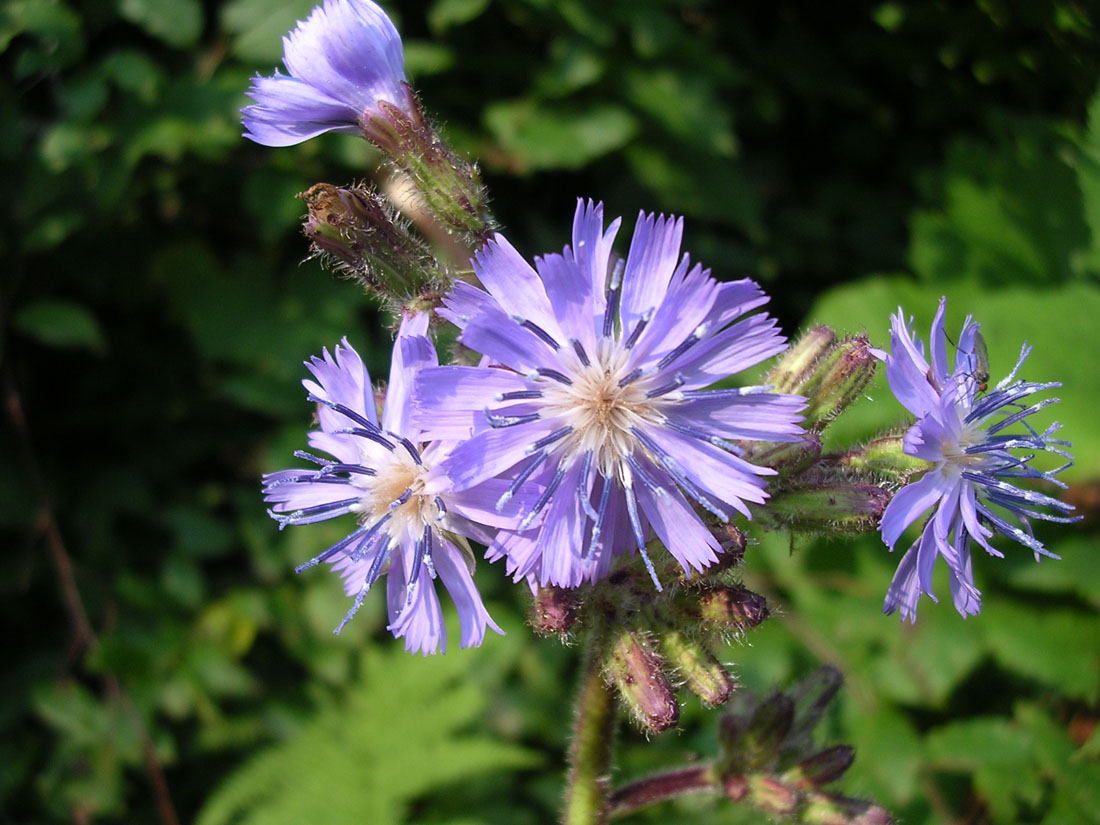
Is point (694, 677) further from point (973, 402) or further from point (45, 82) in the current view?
point (45, 82)

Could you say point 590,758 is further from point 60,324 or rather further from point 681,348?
point 60,324

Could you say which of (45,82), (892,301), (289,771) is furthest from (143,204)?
(892,301)

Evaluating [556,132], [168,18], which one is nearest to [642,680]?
[556,132]

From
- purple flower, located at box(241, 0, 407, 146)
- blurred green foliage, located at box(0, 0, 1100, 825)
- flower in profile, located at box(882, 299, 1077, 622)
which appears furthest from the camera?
blurred green foliage, located at box(0, 0, 1100, 825)

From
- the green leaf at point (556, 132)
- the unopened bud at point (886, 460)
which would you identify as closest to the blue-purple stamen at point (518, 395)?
the unopened bud at point (886, 460)

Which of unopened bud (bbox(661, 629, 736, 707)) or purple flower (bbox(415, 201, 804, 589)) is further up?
purple flower (bbox(415, 201, 804, 589))

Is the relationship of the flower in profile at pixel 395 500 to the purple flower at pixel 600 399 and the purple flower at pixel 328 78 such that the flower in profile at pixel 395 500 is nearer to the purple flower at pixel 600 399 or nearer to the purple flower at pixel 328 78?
the purple flower at pixel 600 399

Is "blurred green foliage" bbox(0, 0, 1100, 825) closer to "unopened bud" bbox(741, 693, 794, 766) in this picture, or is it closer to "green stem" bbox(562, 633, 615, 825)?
"unopened bud" bbox(741, 693, 794, 766)

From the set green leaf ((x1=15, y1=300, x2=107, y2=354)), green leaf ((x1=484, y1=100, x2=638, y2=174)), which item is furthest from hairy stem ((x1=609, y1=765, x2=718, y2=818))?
green leaf ((x1=15, y1=300, x2=107, y2=354))
